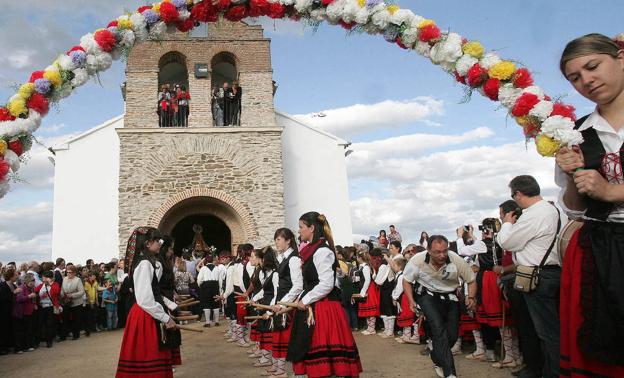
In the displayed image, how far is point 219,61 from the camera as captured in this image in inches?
737

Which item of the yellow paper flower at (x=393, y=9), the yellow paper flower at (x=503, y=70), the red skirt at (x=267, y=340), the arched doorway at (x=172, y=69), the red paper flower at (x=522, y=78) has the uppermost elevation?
the arched doorway at (x=172, y=69)

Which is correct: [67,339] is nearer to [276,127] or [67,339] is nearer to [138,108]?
[138,108]

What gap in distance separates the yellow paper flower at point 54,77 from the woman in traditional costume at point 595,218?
188 inches

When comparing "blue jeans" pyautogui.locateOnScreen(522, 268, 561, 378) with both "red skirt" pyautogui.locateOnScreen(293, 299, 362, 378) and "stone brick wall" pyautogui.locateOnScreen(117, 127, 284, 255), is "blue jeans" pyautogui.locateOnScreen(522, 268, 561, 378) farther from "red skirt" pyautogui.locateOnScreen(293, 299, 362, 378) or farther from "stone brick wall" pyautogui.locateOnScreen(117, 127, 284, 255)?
"stone brick wall" pyautogui.locateOnScreen(117, 127, 284, 255)

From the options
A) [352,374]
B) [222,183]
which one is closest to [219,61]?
[222,183]

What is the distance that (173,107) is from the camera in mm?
17672

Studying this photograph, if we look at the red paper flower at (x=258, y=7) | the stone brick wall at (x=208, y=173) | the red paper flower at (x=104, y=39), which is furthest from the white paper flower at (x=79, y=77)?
the stone brick wall at (x=208, y=173)

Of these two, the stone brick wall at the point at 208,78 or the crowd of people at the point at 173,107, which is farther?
the crowd of people at the point at 173,107

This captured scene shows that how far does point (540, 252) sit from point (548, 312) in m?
0.53

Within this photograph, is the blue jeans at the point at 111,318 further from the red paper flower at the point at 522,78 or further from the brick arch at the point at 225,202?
the red paper flower at the point at 522,78

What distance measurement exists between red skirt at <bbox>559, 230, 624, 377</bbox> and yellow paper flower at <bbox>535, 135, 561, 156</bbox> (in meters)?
0.77

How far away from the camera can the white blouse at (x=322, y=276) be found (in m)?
4.85

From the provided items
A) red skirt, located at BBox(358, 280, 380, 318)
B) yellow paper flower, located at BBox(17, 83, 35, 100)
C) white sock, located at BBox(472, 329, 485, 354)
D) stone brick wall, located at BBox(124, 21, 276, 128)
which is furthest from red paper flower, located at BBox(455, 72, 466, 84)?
stone brick wall, located at BBox(124, 21, 276, 128)

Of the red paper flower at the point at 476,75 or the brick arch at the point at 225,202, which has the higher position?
the brick arch at the point at 225,202
